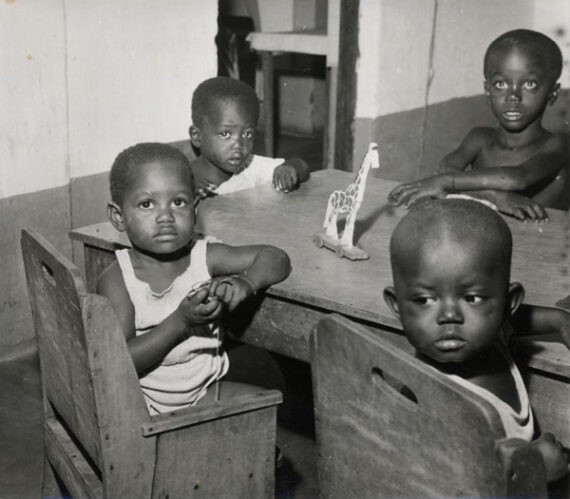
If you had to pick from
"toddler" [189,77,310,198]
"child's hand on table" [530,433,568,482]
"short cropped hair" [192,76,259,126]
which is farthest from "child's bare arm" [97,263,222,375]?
"short cropped hair" [192,76,259,126]

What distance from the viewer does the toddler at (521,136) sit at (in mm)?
3133

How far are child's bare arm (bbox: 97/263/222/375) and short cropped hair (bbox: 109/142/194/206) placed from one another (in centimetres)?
22

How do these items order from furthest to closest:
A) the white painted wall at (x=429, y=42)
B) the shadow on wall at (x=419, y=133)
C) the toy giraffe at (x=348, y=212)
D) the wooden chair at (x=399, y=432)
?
the shadow on wall at (x=419, y=133)
the white painted wall at (x=429, y=42)
the toy giraffe at (x=348, y=212)
the wooden chair at (x=399, y=432)

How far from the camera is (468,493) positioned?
1.36 meters

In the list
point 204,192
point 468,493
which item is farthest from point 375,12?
point 468,493

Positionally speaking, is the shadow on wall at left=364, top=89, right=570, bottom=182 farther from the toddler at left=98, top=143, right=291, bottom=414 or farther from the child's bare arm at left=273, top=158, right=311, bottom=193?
the toddler at left=98, top=143, right=291, bottom=414

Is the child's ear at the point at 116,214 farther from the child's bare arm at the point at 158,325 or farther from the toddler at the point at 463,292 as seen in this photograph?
the toddler at the point at 463,292

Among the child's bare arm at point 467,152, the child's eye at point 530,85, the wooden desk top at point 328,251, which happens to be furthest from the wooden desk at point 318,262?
the child's eye at point 530,85

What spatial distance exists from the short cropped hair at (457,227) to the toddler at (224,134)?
5.35 feet

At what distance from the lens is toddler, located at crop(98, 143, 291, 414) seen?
2.24 metres

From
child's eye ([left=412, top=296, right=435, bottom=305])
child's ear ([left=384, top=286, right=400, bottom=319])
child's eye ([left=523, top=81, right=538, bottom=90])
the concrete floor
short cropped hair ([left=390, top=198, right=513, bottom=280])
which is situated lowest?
the concrete floor

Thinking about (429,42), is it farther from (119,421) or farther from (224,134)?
(119,421)

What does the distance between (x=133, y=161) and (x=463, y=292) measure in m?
1.04

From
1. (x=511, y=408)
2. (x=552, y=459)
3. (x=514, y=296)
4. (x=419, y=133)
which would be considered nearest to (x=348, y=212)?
(x=514, y=296)
